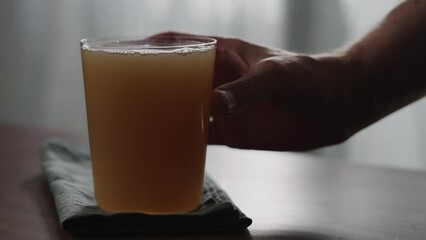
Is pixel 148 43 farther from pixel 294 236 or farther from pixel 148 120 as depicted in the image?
pixel 294 236

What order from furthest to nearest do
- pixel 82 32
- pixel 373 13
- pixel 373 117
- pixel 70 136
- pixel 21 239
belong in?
1. pixel 82 32
2. pixel 373 13
3. pixel 70 136
4. pixel 373 117
5. pixel 21 239

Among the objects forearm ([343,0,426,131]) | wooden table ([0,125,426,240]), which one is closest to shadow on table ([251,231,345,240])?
wooden table ([0,125,426,240])

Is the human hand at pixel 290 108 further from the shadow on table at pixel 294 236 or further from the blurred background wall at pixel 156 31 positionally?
the blurred background wall at pixel 156 31

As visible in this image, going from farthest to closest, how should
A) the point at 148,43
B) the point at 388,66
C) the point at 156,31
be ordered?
the point at 156,31, the point at 388,66, the point at 148,43

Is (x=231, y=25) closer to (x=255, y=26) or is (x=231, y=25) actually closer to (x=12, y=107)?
(x=255, y=26)

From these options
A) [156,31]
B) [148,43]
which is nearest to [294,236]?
[148,43]

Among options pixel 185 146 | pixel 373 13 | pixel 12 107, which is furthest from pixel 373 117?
pixel 12 107
